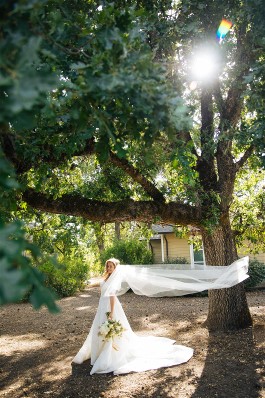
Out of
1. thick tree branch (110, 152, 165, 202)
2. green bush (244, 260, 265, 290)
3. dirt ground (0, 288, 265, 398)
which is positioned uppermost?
thick tree branch (110, 152, 165, 202)

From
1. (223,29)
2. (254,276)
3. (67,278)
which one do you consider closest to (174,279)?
(223,29)

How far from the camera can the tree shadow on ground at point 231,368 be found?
20.3 ft

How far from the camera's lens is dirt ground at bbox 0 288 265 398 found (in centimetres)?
646

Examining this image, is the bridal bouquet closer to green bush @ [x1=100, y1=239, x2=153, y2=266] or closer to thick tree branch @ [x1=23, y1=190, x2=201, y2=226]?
thick tree branch @ [x1=23, y1=190, x2=201, y2=226]

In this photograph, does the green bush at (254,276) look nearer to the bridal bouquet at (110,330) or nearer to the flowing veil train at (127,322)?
the flowing veil train at (127,322)

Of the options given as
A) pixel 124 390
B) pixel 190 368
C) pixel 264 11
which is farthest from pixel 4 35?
pixel 190 368

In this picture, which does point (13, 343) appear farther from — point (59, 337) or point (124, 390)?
point (124, 390)

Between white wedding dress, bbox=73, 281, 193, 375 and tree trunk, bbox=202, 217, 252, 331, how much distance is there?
1810 mm

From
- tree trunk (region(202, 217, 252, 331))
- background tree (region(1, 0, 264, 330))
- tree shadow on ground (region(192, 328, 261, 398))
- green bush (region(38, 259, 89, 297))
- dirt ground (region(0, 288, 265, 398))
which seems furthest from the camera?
green bush (region(38, 259, 89, 297))

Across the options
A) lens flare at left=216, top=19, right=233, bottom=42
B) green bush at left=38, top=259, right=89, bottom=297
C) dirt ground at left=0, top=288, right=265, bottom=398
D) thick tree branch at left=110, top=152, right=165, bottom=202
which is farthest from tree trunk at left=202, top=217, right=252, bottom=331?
green bush at left=38, top=259, right=89, bottom=297

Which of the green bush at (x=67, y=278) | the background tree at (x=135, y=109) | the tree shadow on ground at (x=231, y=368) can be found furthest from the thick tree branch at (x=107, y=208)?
the green bush at (x=67, y=278)

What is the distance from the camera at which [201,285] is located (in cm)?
840

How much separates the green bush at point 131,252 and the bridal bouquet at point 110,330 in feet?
43.2

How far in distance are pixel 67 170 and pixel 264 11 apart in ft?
19.5
